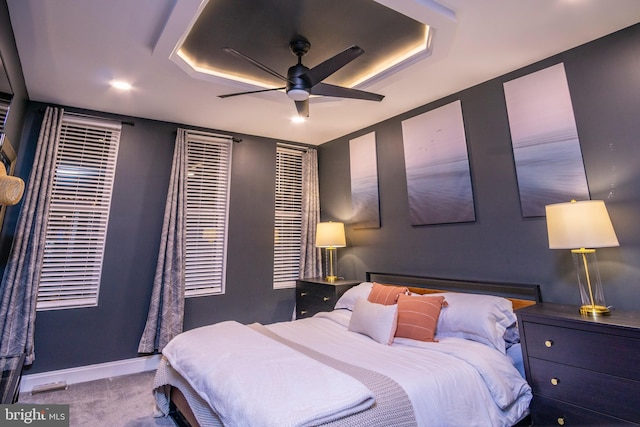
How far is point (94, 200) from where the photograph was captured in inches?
138

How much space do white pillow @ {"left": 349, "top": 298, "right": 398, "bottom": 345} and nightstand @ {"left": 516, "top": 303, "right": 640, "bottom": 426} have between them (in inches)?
34.6

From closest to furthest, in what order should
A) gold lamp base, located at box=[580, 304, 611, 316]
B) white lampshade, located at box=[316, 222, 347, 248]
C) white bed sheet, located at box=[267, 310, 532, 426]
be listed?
white bed sheet, located at box=[267, 310, 532, 426]
gold lamp base, located at box=[580, 304, 611, 316]
white lampshade, located at box=[316, 222, 347, 248]

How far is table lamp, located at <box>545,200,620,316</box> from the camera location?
1.99 metres

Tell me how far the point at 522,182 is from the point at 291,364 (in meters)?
2.44

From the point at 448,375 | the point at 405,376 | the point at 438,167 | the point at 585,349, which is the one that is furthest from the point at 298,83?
the point at 585,349

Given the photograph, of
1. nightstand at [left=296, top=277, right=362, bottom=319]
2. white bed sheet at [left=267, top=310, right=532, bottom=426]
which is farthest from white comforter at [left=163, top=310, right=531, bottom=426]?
nightstand at [left=296, top=277, right=362, bottom=319]

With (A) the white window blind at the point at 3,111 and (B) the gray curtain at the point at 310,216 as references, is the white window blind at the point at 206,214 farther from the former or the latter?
(A) the white window blind at the point at 3,111

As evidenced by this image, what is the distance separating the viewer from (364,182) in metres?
4.20

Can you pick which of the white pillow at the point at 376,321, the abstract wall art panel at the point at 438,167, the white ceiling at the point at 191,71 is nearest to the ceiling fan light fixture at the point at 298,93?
the white ceiling at the point at 191,71

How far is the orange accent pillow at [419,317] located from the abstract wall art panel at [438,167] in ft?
3.36

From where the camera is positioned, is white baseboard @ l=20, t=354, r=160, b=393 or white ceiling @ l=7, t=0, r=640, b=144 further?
white baseboard @ l=20, t=354, r=160, b=393

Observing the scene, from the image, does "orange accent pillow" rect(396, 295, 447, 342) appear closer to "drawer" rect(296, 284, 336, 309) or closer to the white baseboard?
"drawer" rect(296, 284, 336, 309)

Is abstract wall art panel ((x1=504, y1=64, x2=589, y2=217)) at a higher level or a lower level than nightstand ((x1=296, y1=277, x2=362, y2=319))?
higher

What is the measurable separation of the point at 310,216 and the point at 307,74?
8.76ft
